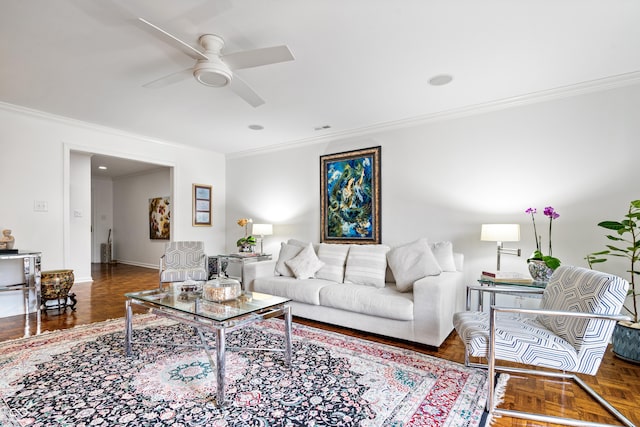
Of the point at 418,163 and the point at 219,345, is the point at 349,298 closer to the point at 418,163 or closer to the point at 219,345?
the point at 219,345

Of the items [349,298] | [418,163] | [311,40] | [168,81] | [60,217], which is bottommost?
[349,298]

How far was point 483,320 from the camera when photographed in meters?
2.11

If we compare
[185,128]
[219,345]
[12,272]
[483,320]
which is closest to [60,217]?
[12,272]

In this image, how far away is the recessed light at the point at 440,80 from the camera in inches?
118

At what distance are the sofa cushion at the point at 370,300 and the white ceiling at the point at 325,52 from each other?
2.06 metres

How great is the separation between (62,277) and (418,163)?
4.60m

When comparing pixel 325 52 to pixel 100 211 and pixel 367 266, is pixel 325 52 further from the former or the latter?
pixel 100 211

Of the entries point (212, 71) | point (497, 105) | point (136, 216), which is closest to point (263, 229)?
point (212, 71)

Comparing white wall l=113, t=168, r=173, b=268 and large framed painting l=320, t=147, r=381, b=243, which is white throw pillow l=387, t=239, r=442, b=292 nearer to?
large framed painting l=320, t=147, r=381, b=243

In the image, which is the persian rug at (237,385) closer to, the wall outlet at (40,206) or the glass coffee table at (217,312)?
the glass coffee table at (217,312)

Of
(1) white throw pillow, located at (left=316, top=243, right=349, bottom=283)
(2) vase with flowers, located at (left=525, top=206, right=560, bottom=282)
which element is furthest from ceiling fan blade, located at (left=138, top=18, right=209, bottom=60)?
(2) vase with flowers, located at (left=525, top=206, right=560, bottom=282)

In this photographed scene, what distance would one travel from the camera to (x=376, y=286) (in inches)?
132

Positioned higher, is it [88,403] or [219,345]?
[219,345]

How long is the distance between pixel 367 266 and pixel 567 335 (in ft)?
6.18
